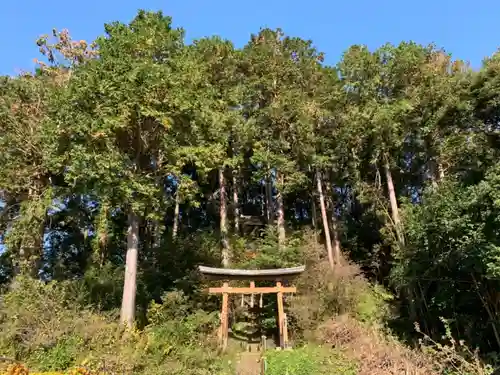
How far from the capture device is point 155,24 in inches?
539

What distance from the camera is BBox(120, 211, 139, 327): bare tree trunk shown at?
1190 cm

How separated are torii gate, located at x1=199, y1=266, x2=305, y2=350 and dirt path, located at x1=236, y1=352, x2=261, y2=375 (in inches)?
35.0

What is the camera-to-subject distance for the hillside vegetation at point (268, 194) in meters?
10.0

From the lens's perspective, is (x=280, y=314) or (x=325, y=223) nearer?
(x=280, y=314)

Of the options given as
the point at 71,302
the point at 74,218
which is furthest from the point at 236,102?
the point at 71,302

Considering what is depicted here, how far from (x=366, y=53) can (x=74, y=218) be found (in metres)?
13.8

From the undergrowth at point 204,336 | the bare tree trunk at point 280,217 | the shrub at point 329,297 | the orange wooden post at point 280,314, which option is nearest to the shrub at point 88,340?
the undergrowth at point 204,336

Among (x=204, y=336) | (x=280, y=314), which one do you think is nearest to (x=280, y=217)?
(x=280, y=314)

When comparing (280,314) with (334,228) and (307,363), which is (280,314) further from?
(334,228)

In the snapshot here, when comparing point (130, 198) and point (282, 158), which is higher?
point (282, 158)

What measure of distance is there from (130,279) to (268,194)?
31.2 feet

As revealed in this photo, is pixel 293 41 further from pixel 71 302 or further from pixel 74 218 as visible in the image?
pixel 71 302

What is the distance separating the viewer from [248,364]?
11.3 meters

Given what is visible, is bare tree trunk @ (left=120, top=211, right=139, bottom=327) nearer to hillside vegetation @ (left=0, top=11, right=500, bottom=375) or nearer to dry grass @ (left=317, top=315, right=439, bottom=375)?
hillside vegetation @ (left=0, top=11, right=500, bottom=375)
